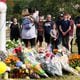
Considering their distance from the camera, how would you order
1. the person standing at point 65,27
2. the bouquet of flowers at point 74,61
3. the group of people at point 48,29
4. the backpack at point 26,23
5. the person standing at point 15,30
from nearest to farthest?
the bouquet of flowers at point 74,61 → the backpack at point 26,23 → the group of people at point 48,29 → the person standing at point 65,27 → the person standing at point 15,30

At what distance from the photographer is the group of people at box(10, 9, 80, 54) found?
46.2 feet

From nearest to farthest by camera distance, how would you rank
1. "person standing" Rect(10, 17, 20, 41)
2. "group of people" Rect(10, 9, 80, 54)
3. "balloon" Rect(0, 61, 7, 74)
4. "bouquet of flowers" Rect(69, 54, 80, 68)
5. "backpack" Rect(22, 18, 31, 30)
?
"balloon" Rect(0, 61, 7, 74) → "bouquet of flowers" Rect(69, 54, 80, 68) → "backpack" Rect(22, 18, 31, 30) → "group of people" Rect(10, 9, 80, 54) → "person standing" Rect(10, 17, 20, 41)

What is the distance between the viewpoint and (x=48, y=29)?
47.1 ft

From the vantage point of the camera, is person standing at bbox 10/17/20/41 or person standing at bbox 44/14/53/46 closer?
person standing at bbox 44/14/53/46

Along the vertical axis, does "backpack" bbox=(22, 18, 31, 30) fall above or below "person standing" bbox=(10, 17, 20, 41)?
above

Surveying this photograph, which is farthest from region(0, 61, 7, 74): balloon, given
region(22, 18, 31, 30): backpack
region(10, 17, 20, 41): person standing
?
region(10, 17, 20, 41): person standing

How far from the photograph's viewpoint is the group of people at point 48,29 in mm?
14086

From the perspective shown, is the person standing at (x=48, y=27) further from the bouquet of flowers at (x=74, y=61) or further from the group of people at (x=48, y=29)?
the bouquet of flowers at (x=74, y=61)

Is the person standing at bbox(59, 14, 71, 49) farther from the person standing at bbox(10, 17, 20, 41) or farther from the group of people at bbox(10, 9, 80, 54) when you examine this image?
the person standing at bbox(10, 17, 20, 41)

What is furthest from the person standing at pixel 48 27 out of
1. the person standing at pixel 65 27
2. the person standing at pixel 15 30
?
the person standing at pixel 15 30

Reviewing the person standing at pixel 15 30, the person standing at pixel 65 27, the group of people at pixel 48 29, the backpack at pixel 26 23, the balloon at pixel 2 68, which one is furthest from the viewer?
the person standing at pixel 15 30

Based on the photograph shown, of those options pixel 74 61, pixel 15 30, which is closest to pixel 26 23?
pixel 15 30

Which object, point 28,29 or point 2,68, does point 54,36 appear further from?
point 2,68

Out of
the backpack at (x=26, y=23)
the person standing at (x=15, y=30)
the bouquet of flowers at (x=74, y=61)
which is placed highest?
the backpack at (x=26, y=23)
